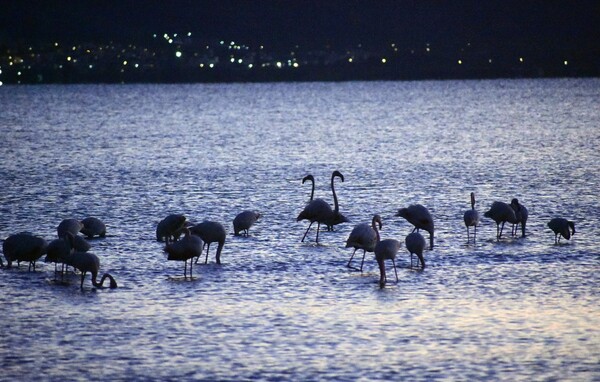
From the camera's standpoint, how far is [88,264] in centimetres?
1975

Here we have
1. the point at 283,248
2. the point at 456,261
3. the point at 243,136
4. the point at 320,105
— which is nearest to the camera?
the point at 456,261

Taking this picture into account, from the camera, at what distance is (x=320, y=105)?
150m

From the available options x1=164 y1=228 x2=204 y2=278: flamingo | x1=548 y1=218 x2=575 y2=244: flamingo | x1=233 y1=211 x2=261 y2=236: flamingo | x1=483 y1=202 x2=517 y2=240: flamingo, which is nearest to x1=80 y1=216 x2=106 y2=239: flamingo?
x1=233 y1=211 x2=261 y2=236: flamingo

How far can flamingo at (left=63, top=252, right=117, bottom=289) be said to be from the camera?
19.8 m

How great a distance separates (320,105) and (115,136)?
7432 cm

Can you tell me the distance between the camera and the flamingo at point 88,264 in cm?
1975

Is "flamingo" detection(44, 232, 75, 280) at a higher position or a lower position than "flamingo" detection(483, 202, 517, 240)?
lower

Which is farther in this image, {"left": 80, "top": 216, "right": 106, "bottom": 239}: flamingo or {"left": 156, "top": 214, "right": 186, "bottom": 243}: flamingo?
{"left": 80, "top": 216, "right": 106, "bottom": 239}: flamingo

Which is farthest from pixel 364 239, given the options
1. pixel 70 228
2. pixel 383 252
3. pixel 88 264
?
pixel 70 228

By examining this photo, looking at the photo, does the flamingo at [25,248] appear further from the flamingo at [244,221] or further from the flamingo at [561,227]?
the flamingo at [561,227]

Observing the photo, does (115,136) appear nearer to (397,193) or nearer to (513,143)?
(513,143)

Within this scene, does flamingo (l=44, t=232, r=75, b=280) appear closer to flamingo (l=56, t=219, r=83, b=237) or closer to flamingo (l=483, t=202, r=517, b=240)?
flamingo (l=56, t=219, r=83, b=237)

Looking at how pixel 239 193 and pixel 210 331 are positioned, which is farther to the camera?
pixel 239 193

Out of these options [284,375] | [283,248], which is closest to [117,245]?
[283,248]
